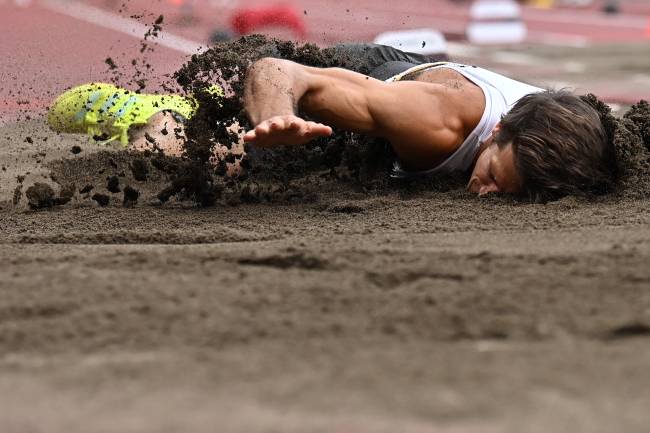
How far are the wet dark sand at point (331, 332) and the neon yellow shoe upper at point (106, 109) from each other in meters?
1.33

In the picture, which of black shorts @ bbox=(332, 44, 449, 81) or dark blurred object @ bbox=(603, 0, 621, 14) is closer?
black shorts @ bbox=(332, 44, 449, 81)

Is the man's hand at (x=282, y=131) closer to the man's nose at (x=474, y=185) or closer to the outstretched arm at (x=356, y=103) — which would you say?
the outstretched arm at (x=356, y=103)

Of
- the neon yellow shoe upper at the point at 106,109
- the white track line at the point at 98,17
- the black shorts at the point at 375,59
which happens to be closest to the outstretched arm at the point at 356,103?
the black shorts at the point at 375,59

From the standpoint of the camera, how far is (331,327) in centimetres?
189

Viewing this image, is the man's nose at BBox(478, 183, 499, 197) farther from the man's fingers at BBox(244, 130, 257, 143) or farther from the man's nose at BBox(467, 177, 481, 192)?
the man's fingers at BBox(244, 130, 257, 143)

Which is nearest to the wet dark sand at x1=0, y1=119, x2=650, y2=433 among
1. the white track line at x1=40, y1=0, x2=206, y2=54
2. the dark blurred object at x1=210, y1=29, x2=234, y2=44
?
the dark blurred object at x1=210, y1=29, x2=234, y2=44

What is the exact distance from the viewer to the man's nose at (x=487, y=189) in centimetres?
350

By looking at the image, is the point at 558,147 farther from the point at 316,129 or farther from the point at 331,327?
the point at 331,327

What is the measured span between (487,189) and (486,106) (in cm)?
30

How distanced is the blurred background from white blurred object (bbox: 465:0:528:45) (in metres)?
0.02

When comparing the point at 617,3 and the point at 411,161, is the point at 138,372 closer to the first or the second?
the point at 411,161

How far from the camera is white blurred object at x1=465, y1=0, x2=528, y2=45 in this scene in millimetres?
10266

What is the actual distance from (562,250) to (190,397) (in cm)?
121

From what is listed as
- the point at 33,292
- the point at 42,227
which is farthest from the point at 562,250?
the point at 42,227
